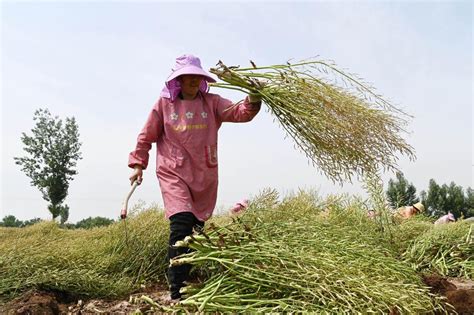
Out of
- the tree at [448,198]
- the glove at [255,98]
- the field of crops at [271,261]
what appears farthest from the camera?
the tree at [448,198]

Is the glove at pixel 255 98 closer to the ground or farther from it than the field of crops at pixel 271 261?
farther from it

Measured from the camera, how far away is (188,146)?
3176mm

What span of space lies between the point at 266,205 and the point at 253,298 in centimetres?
184

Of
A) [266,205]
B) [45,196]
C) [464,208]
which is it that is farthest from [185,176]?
[45,196]

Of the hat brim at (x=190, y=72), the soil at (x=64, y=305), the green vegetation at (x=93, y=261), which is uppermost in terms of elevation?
the hat brim at (x=190, y=72)

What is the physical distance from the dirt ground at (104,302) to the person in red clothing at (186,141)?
474mm

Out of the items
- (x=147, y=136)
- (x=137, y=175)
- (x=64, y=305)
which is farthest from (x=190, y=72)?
(x=64, y=305)

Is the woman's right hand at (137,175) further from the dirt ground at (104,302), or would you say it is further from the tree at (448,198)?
the tree at (448,198)

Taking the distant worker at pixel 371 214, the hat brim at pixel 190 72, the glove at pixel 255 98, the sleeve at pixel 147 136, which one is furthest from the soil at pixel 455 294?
the sleeve at pixel 147 136

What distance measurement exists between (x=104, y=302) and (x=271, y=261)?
1.42 meters

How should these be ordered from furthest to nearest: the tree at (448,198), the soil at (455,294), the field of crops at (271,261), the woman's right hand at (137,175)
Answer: the tree at (448,198) → the woman's right hand at (137,175) → the soil at (455,294) → the field of crops at (271,261)

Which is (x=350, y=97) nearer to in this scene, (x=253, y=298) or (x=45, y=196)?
(x=253, y=298)

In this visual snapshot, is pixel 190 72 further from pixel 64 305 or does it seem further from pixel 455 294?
pixel 455 294

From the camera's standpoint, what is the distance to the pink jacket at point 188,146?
3.13 m
